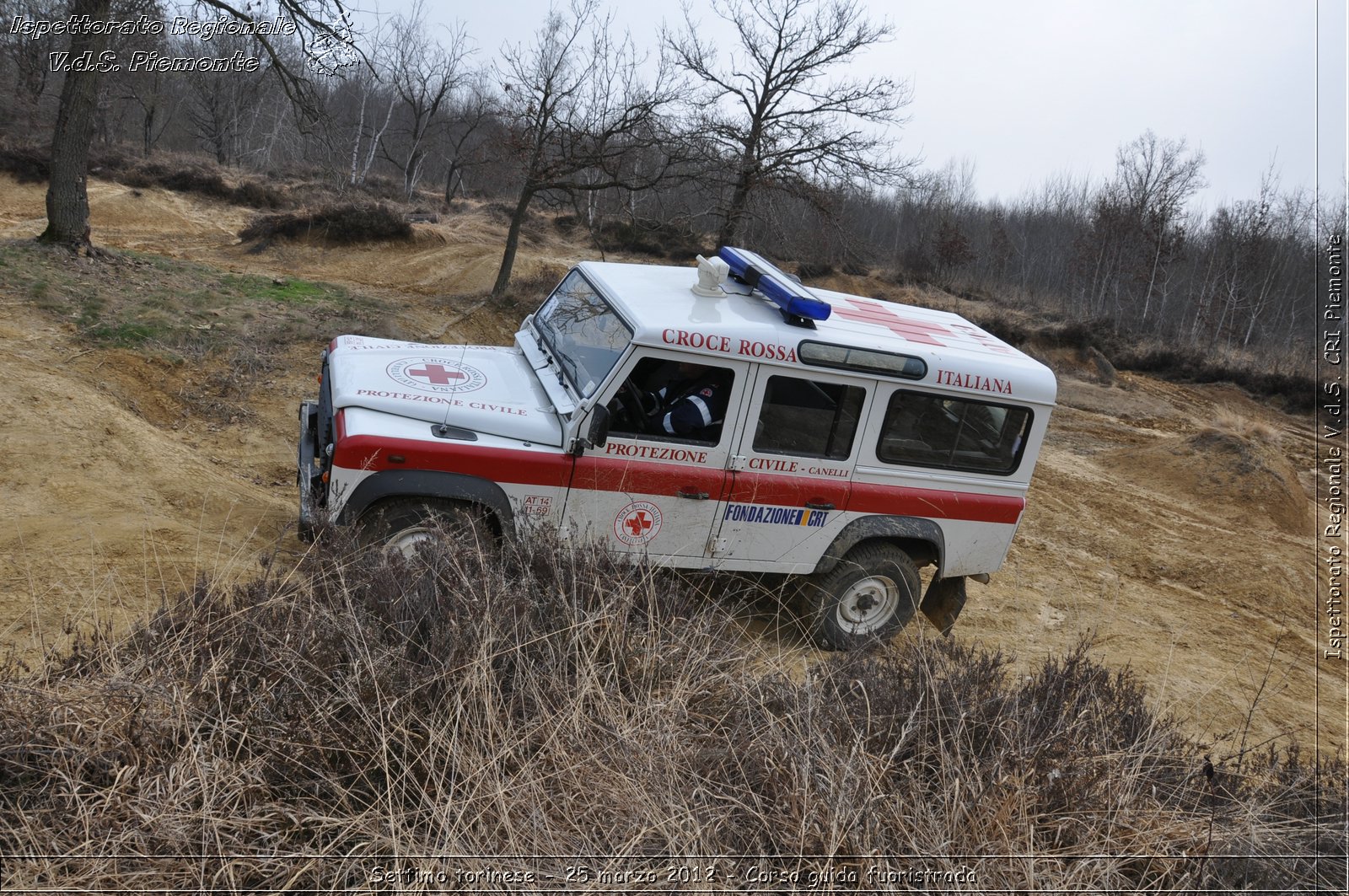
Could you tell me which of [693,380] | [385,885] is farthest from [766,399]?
[385,885]

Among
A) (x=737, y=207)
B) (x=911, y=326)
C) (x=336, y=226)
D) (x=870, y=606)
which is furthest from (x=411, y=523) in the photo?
(x=336, y=226)

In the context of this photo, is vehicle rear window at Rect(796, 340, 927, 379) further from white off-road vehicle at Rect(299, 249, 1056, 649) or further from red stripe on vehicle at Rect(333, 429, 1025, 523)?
red stripe on vehicle at Rect(333, 429, 1025, 523)

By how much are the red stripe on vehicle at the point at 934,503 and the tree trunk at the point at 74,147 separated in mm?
10126

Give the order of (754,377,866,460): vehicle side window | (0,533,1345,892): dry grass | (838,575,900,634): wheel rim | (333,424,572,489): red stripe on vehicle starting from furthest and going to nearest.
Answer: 1. (838,575,900,634): wheel rim
2. (754,377,866,460): vehicle side window
3. (333,424,572,489): red stripe on vehicle
4. (0,533,1345,892): dry grass

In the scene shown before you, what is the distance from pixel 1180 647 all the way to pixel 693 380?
507 centimetres

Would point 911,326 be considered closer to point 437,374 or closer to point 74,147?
point 437,374

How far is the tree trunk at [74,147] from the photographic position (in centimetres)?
1036

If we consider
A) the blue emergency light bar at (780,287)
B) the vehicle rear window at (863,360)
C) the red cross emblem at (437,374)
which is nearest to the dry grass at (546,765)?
the red cross emblem at (437,374)

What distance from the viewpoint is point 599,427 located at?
4.70 meters

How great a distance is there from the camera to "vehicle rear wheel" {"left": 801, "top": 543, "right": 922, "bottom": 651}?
5738 mm

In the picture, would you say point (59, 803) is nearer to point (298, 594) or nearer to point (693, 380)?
point (298, 594)

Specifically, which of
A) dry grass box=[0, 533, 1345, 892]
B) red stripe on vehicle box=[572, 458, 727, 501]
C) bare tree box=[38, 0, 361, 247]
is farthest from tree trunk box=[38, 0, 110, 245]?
dry grass box=[0, 533, 1345, 892]

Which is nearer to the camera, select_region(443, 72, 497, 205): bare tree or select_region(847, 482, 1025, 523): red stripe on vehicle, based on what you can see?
select_region(847, 482, 1025, 523): red stripe on vehicle

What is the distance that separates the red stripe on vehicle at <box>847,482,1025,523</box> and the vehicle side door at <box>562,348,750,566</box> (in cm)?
97
